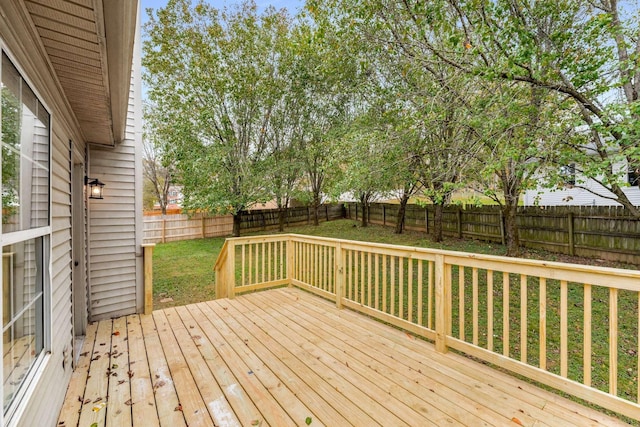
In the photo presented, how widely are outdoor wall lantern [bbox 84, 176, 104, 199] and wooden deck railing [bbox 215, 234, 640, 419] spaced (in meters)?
1.79

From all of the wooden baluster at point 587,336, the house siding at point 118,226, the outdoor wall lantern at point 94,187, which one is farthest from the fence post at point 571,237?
the outdoor wall lantern at point 94,187

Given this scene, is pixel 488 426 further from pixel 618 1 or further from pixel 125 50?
pixel 618 1

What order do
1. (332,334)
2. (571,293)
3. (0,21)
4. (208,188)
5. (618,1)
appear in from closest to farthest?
1. (0,21)
2. (332,334)
3. (618,1)
4. (571,293)
5. (208,188)

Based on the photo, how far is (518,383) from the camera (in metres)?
2.36

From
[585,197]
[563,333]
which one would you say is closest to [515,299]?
[563,333]

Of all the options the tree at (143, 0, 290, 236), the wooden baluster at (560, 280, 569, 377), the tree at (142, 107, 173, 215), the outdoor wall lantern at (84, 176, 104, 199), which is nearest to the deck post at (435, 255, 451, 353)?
the wooden baluster at (560, 280, 569, 377)

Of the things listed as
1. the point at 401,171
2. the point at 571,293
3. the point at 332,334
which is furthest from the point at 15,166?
the point at 571,293

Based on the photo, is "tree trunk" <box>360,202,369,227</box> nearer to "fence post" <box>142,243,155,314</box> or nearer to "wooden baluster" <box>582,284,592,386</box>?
"fence post" <box>142,243,155,314</box>

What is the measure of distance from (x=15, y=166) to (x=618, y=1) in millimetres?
6906

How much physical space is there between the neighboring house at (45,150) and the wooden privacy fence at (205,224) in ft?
29.7

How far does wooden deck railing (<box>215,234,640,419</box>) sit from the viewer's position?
2010 mm

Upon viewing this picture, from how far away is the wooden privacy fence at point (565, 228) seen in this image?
6.19m

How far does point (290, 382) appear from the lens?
96.4 inches

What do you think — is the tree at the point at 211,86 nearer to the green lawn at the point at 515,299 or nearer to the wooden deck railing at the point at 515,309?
the green lawn at the point at 515,299
